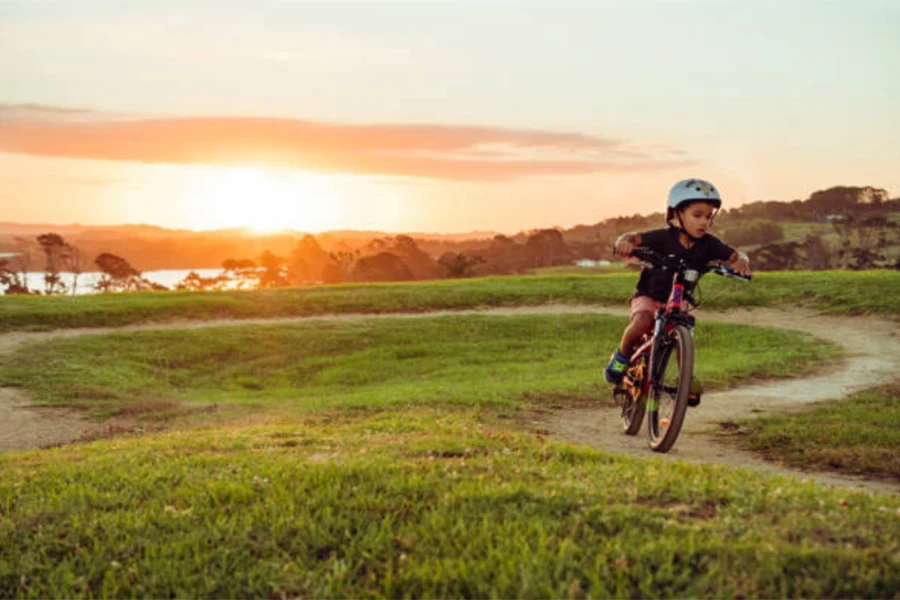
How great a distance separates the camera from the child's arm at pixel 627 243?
8.59 m

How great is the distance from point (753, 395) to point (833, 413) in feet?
7.00

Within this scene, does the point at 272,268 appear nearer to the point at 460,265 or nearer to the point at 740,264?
the point at 460,265

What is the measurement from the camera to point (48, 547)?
5574 mm

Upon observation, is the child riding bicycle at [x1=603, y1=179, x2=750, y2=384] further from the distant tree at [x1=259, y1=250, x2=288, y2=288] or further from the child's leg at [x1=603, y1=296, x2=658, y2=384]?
the distant tree at [x1=259, y1=250, x2=288, y2=288]

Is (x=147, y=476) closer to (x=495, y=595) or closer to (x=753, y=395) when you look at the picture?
(x=495, y=595)

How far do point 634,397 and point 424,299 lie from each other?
1848 centimetres

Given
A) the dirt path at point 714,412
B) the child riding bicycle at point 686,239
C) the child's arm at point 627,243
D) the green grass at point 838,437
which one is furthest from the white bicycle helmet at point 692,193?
the green grass at point 838,437

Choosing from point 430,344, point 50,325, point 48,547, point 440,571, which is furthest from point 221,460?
point 50,325

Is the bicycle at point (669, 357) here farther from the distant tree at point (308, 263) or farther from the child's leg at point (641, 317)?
the distant tree at point (308, 263)

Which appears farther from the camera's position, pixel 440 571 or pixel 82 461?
pixel 82 461

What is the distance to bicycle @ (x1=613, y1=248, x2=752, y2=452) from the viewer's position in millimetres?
8320

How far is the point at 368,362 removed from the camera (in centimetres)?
1975

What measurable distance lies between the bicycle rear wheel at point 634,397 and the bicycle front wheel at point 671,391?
285mm

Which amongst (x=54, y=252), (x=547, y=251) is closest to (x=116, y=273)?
(x=54, y=252)
